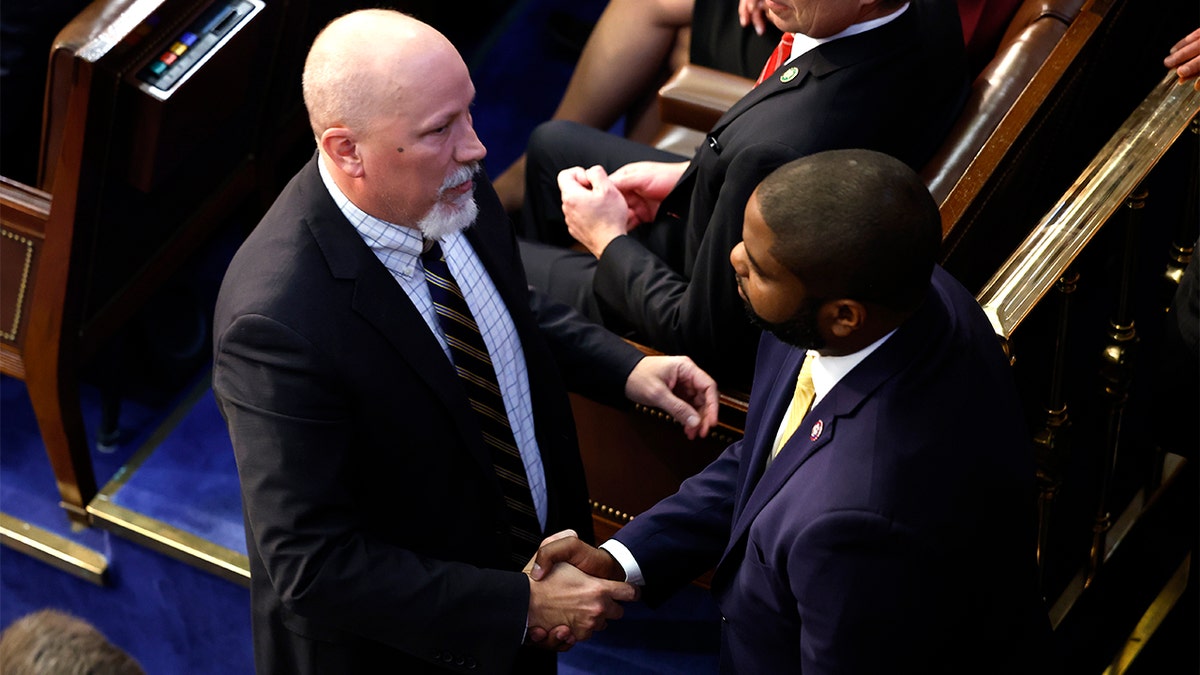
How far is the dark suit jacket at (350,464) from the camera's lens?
175 cm

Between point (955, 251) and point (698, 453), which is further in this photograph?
point (698, 453)

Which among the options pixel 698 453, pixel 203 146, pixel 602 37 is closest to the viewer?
pixel 698 453

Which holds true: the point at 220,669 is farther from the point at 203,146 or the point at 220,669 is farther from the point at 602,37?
the point at 602,37

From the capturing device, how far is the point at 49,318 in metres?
2.82

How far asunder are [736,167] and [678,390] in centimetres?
44

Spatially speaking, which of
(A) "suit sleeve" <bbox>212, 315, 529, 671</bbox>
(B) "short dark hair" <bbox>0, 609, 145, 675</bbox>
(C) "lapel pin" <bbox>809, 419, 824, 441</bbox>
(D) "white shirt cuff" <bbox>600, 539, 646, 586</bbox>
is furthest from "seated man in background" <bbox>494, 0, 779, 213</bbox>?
(B) "short dark hair" <bbox>0, 609, 145, 675</bbox>

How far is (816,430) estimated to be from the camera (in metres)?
1.63

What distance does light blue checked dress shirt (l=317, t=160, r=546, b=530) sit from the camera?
6.08 feet

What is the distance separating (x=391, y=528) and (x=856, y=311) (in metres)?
0.77

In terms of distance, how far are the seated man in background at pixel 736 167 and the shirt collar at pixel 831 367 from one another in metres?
0.56

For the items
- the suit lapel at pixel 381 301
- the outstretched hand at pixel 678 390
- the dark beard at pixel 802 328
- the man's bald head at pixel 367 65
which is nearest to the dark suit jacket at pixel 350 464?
the suit lapel at pixel 381 301

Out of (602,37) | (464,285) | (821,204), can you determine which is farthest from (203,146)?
(821,204)

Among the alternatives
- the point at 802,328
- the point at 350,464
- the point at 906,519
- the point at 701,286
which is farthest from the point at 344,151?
the point at 906,519

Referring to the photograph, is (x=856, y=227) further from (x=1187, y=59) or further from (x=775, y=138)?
(x=1187, y=59)
